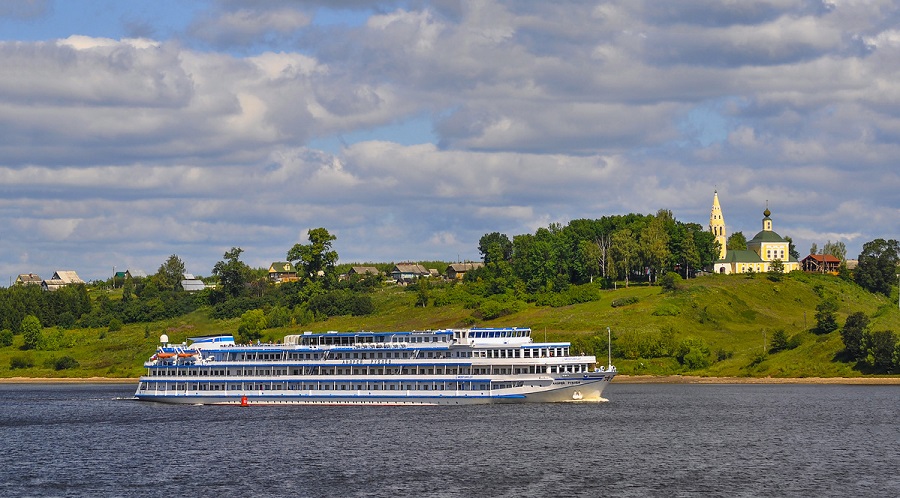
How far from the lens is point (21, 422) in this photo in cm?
13025

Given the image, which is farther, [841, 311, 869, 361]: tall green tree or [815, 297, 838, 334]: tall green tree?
[815, 297, 838, 334]: tall green tree

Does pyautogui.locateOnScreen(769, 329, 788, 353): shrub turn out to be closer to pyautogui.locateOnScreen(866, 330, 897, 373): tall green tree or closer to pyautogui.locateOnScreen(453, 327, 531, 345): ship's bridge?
pyautogui.locateOnScreen(866, 330, 897, 373): tall green tree

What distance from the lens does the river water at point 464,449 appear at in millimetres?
81125

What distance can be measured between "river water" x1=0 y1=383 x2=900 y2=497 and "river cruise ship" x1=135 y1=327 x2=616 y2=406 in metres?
2.52

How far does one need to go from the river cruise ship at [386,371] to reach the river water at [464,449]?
2519 millimetres

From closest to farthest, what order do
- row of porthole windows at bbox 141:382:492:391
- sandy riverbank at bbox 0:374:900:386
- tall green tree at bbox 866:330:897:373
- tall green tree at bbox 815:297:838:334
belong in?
row of porthole windows at bbox 141:382:492:391
sandy riverbank at bbox 0:374:900:386
tall green tree at bbox 866:330:897:373
tall green tree at bbox 815:297:838:334

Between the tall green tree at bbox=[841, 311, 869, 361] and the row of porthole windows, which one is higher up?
the tall green tree at bbox=[841, 311, 869, 361]

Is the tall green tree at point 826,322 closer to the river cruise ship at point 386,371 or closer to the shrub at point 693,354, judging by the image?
the shrub at point 693,354

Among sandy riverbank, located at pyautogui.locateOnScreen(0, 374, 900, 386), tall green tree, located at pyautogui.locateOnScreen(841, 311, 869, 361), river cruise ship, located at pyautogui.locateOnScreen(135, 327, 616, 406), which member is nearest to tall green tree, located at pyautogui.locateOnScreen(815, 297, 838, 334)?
tall green tree, located at pyautogui.locateOnScreen(841, 311, 869, 361)

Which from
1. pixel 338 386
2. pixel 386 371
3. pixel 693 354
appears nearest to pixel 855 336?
pixel 693 354

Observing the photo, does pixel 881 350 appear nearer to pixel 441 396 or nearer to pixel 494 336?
pixel 494 336

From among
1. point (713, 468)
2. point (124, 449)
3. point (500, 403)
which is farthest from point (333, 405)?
point (713, 468)

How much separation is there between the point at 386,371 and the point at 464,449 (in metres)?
40.8

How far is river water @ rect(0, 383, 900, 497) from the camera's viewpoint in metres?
81.1
